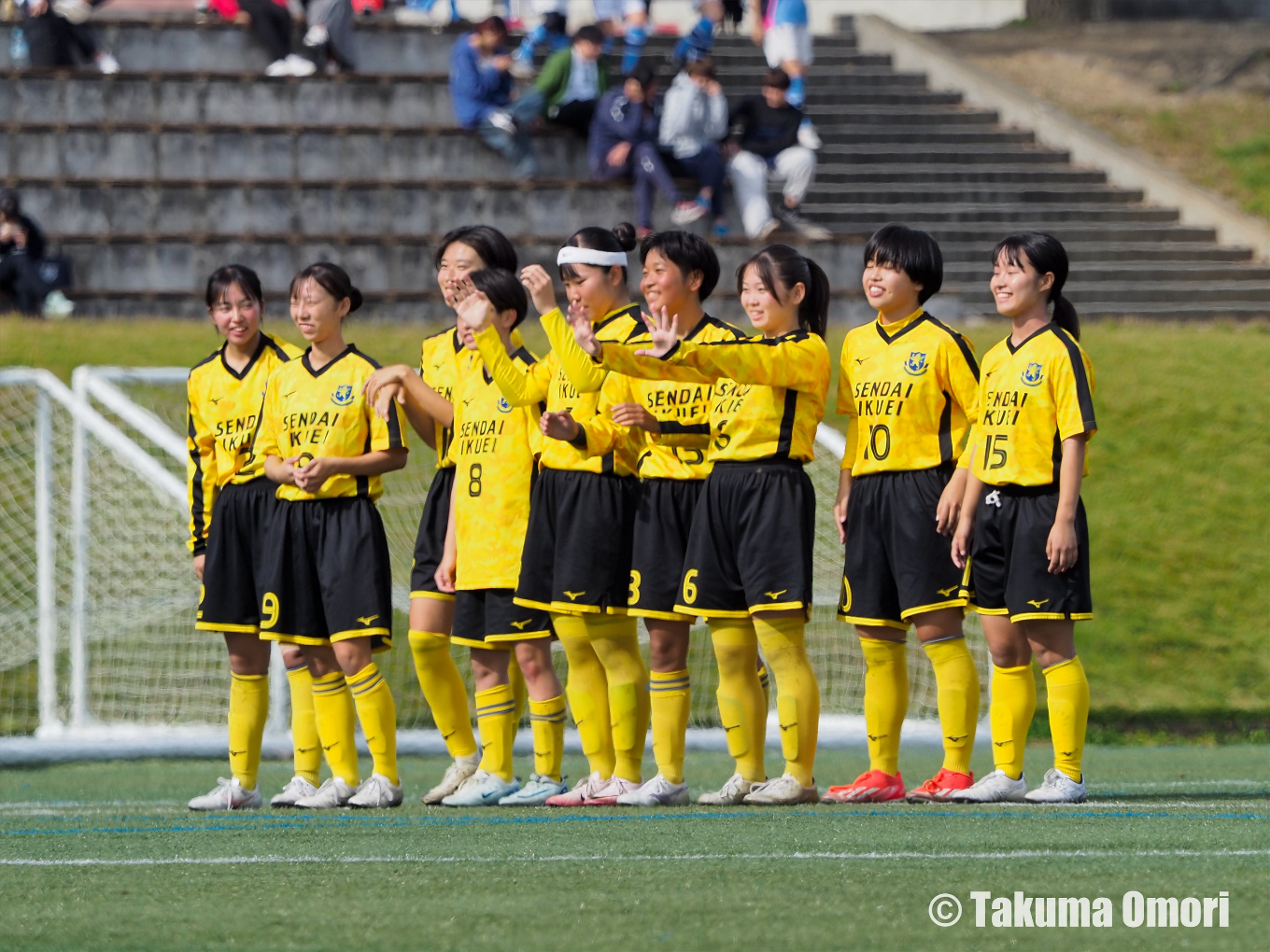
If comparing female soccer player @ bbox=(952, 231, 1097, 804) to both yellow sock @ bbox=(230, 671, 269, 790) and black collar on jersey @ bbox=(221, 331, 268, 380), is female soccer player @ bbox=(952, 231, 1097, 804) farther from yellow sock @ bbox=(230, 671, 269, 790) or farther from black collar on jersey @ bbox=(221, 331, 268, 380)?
black collar on jersey @ bbox=(221, 331, 268, 380)

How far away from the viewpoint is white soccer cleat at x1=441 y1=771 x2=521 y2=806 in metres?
6.82

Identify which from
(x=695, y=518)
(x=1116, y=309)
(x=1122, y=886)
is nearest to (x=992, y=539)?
(x=695, y=518)

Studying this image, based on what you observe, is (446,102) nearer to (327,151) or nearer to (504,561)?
(327,151)

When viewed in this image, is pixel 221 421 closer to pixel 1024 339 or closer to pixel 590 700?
pixel 590 700

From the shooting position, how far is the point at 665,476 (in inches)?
263

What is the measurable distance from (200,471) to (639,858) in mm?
3108

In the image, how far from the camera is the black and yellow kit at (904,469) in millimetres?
6555

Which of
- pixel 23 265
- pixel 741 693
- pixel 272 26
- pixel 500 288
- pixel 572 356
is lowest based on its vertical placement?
pixel 741 693

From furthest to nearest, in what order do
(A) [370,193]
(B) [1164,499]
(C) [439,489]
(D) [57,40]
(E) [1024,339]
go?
(D) [57,40], (A) [370,193], (B) [1164,499], (C) [439,489], (E) [1024,339]

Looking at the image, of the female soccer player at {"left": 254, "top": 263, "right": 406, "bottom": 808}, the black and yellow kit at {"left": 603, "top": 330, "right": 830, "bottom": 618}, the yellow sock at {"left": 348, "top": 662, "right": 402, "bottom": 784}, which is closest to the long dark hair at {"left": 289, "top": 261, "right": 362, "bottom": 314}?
the female soccer player at {"left": 254, "top": 263, "right": 406, "bottom": 808}

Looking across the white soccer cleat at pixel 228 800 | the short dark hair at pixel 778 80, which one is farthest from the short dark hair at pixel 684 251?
the short dark hair at pixel 778 80

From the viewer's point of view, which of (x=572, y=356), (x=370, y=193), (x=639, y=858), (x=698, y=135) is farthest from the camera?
(x=698, y=135)

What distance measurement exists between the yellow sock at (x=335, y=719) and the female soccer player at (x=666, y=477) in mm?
1010

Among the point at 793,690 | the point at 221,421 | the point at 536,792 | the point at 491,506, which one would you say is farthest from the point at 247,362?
the point at 793,690
